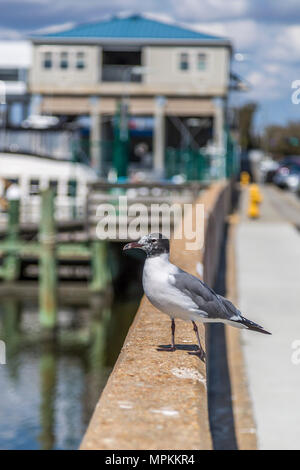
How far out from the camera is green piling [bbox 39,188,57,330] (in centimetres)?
2398

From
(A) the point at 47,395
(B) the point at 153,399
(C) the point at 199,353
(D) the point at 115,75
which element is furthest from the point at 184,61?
(B) the point at 153,399

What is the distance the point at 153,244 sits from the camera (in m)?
4.60

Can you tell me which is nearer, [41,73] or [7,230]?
[7,230]

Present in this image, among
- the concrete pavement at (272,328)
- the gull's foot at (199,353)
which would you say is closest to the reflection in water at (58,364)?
the concrete pavement at (272,328)

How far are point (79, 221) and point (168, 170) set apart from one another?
53.9 ft

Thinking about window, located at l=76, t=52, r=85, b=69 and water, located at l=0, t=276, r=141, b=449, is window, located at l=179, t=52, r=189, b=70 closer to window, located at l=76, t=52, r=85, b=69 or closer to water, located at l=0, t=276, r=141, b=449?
window, located at l=76, t=52, r=85, b=69

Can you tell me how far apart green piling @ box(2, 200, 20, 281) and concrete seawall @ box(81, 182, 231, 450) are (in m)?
21.0

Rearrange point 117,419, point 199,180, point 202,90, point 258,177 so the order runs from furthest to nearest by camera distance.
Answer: point 258,177 → point 202,90 → point 199,180 → point 117,419

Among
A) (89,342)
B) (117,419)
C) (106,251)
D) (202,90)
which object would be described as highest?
(202,90)

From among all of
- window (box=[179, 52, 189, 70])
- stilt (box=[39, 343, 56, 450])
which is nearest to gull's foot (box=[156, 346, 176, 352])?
stilt (box=[39, 343, 56, 450])

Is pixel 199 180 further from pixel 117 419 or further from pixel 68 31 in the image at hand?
pixel 117 419

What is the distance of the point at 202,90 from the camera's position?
59.8 meters

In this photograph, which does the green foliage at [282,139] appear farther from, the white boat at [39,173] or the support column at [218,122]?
the white boat at [39,173]

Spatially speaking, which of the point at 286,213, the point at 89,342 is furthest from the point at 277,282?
the point at 286,213
